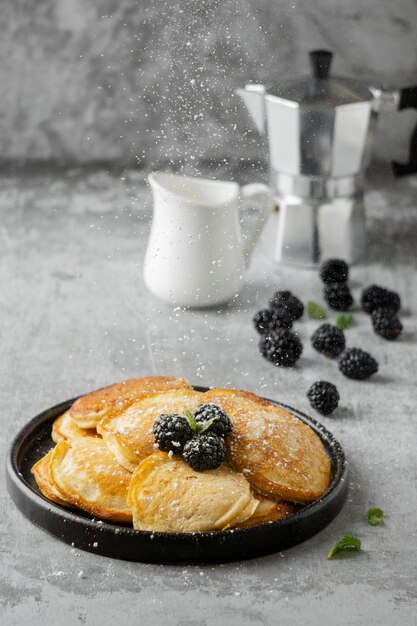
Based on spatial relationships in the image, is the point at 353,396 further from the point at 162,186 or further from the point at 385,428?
the point at 162,186

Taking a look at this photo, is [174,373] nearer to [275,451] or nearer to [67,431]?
[67,431]

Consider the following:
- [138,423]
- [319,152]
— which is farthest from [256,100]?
[138,423]

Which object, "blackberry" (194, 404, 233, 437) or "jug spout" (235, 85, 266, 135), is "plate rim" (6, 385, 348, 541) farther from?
"jug spout" (235, 85, 266, 135)

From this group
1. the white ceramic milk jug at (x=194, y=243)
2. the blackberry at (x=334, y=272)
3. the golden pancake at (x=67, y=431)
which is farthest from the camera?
the blackberry at (x=334, y=272)

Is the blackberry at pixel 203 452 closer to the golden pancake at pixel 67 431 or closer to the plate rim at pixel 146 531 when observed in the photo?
the plate rim at pixel 146 531

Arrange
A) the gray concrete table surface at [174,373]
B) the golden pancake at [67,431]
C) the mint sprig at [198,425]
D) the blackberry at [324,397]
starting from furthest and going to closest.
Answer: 1. the blackberry at [324,397]
2. the golden pancake at [67,431]
3. the mint sprig at [198,425]
4. the gray concrete table surface at [174,373]

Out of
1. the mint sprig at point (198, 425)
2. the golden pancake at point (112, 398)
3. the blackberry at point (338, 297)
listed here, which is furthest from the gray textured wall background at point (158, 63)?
the mint sprig at point (198, 425)

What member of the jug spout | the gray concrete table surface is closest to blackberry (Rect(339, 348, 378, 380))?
the gray concrete table surface
